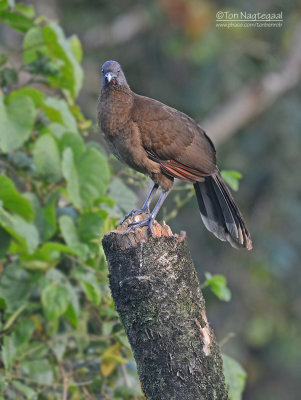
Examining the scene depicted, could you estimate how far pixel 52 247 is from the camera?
343cm

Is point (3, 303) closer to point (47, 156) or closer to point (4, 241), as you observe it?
point (4, 241)

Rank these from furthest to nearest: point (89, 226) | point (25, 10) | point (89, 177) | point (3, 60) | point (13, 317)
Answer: point (25, 10) < point (3, 60) < point (89, 177) < point (89, 226) < point (13, 317)

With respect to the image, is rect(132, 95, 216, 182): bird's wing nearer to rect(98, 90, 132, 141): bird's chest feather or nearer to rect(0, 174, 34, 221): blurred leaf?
rect(98, 90, 132, 141): bird's chest feather

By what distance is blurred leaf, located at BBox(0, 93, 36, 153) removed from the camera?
365cm

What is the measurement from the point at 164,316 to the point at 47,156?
4.58 ft

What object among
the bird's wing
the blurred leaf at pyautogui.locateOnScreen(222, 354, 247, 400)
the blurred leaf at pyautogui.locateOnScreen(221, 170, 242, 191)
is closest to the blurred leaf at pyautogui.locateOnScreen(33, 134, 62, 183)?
the bird's wing

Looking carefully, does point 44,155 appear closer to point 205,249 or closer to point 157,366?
point 157,366

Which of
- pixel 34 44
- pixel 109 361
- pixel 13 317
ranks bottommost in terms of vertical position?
pixel 109 361

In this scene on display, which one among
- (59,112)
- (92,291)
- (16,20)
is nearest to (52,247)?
(92,291)

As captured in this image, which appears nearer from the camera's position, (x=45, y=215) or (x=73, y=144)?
(x=45, y=215)

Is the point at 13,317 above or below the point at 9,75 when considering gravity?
below

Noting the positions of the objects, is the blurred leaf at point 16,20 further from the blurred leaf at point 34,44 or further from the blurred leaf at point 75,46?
the blurred leaf at point 75,46

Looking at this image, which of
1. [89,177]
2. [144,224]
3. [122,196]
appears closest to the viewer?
[144,224]

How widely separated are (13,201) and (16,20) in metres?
1.08
